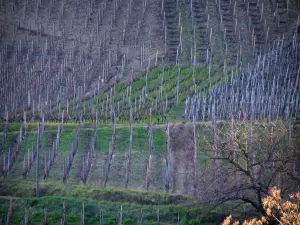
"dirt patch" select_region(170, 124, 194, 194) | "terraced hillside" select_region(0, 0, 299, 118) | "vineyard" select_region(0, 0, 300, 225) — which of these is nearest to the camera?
"vineyard" select_region(0, 0, 300, 225)

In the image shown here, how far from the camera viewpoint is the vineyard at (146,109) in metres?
36.3

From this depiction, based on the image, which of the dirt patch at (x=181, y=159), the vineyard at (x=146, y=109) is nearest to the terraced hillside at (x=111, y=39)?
the vineyard at (x=146, y=109)

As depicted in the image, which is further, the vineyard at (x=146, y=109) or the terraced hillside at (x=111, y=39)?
the terraced hillside at (x=111, y=39)

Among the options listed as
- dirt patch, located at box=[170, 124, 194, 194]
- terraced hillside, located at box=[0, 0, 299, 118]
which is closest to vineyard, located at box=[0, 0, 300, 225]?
dirt patch, located at box=[170, 124, 194, 194]

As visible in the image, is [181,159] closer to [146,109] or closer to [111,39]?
[146,109]

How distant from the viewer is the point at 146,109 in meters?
65.4

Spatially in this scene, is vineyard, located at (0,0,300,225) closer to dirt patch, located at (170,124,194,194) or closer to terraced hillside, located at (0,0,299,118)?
dirt patch, located at (170,124,194,194)

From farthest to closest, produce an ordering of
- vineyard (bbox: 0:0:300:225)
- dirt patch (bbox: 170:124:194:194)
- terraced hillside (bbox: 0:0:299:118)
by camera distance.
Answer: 1. terraced hillside (bbox: 0:0:299:118)
2. dirt patch (bbox: 170:124:194:194)
3. vineyard (bbox: 0:0:300:225)

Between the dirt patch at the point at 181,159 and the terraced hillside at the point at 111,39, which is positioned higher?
the terraced hillside at the point at 111,39

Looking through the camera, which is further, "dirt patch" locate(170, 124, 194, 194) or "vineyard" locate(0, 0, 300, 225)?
"dirt patch" locate(170, 124, 194, 194)

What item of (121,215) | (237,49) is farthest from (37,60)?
(121,215)

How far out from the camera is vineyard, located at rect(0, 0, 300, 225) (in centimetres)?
3628

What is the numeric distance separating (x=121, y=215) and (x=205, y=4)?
71969 mm

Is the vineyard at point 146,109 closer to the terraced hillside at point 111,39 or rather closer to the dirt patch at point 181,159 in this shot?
the dirt patch at point 181,159
